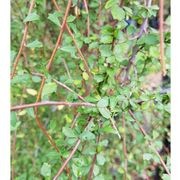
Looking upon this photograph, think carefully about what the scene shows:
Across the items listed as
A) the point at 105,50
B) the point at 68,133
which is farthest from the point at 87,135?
the point at 105,50

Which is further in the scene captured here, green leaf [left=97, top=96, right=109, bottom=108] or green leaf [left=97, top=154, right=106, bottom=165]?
green leaf [left=97, top=154, right=106, bottom=165]

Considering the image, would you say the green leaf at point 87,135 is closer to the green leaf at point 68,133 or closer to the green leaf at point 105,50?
the green leaf at point 68,133

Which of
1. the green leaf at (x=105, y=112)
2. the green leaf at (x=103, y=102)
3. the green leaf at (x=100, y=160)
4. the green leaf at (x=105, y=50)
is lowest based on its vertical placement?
the green leaf at (x=100, y=160)

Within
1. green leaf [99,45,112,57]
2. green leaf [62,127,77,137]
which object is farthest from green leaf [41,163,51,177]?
green leaf [99,45,112,57]

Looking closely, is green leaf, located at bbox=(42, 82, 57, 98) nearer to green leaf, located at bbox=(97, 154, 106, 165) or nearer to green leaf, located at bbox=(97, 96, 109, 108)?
green leaf, located at bbox=(97, 96, 109, 108)

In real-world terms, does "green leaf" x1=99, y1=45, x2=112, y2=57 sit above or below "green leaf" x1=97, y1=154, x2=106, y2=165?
above

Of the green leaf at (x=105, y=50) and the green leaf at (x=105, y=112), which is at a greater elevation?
the green leaf at (x=105, y=50)

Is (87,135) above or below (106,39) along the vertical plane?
below

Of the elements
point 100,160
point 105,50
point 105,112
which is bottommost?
point 100,160

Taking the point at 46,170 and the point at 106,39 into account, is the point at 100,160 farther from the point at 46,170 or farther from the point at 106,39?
the point at 106,39

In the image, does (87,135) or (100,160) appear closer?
(87,135)

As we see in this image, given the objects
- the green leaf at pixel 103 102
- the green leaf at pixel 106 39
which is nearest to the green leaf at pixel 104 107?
the green leaf at pixel 103 102
